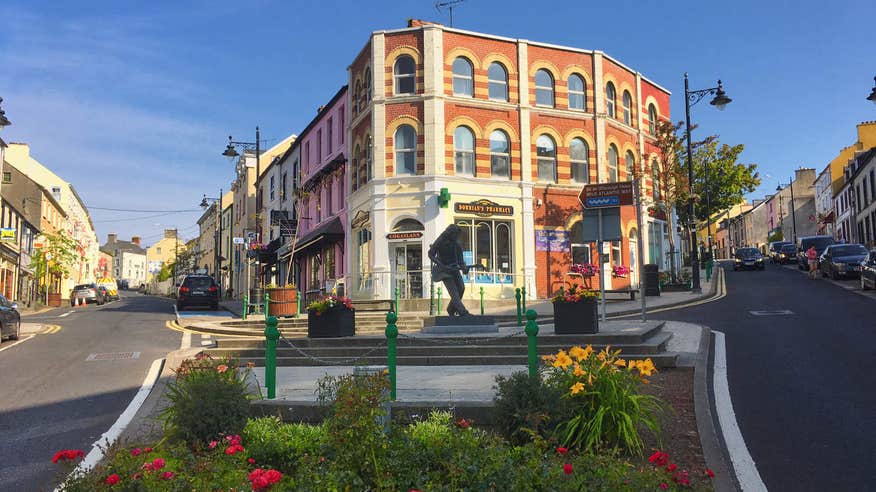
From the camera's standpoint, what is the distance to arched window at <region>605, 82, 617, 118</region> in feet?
92.9

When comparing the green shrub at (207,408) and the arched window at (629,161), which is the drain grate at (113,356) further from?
the arched window at (629,161)

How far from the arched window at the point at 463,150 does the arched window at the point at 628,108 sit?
885cm

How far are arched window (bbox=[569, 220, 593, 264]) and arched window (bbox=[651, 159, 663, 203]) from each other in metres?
6.98

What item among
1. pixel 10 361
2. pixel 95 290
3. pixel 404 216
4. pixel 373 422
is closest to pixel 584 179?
pixel 404 216

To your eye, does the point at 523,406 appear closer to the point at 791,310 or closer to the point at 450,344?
the point at 450,344

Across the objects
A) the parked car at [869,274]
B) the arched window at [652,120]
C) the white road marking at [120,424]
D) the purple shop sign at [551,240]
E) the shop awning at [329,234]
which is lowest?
the white road marking at [120,424]

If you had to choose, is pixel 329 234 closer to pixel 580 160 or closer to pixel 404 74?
pixel 404 74

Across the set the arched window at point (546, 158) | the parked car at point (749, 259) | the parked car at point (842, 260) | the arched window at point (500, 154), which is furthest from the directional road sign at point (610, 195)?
the parked car at point (749, 259)

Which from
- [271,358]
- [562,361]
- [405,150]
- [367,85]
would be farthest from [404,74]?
[562,361]

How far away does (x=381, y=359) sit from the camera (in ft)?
39.3

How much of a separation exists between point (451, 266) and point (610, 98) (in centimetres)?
1773

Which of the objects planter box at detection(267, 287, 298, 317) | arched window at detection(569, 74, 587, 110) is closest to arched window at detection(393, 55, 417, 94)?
arched window at detection(569, 74, 587, 110)

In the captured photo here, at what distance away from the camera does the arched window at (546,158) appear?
2634cm

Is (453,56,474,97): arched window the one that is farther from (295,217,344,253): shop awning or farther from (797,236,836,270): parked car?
(797,236,836,270): parked car
